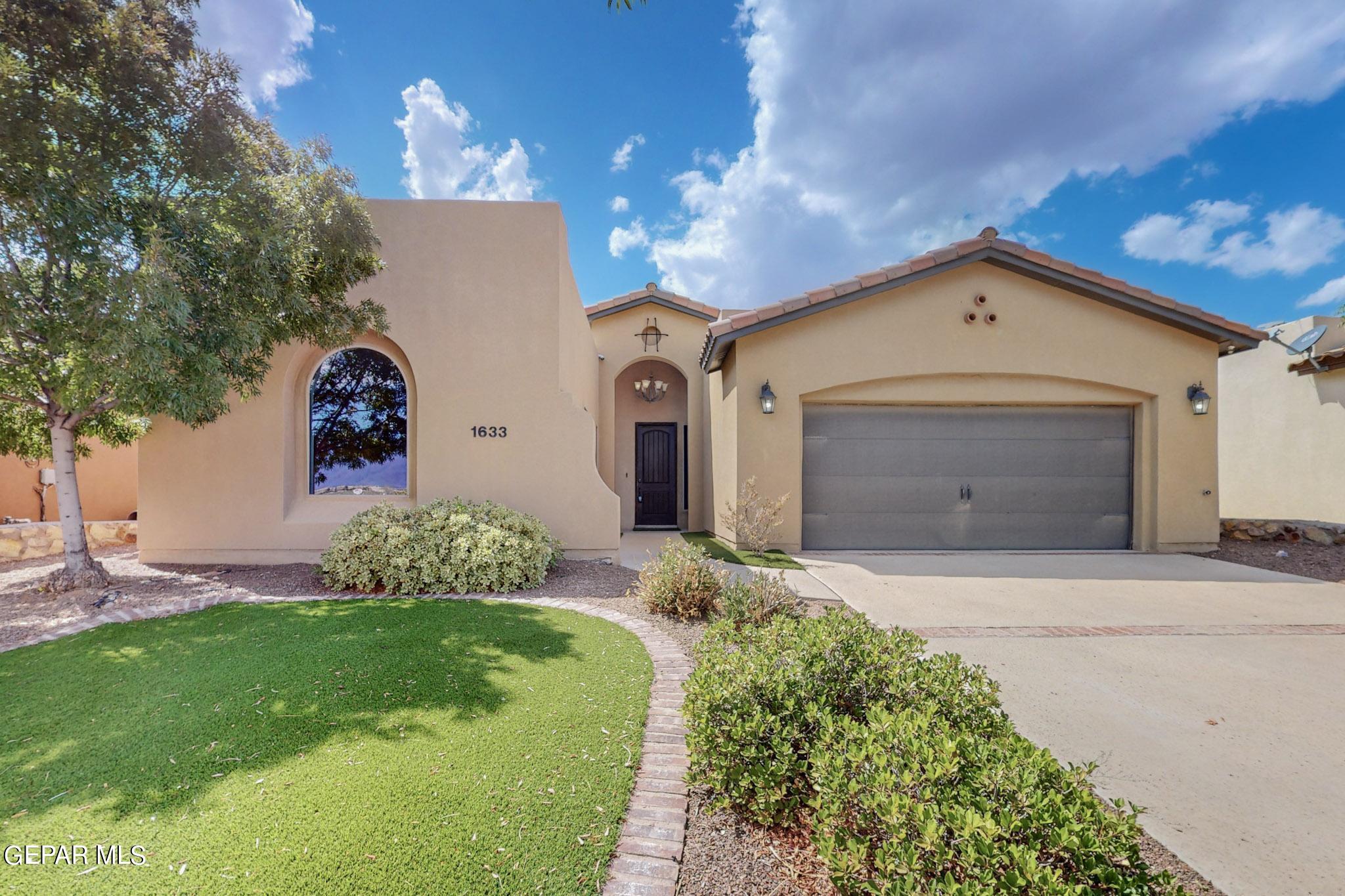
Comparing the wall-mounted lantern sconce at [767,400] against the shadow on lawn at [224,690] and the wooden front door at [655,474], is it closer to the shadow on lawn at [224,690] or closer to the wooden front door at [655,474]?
the wooden front door at [655,474]

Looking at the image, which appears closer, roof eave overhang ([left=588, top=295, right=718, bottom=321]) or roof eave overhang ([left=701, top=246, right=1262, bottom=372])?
roof eave overhang ([left=701, top=246, right=1262, bottom=372])

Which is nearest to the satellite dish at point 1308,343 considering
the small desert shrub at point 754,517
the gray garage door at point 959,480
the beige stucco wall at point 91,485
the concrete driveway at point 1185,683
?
the gray garage door at point 959,480

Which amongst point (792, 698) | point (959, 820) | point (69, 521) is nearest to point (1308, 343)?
point (792, 698)

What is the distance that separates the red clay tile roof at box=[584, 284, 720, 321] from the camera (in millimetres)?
12375

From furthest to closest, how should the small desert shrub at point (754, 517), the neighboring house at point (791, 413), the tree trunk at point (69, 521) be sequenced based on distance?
the neighboring house at point (791, 413), the small desert shrub at point (754, 517), the tree trunk at point (69, 521)

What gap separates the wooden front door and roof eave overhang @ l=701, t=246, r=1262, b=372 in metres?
4.46

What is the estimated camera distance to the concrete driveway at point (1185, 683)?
2.32 metres

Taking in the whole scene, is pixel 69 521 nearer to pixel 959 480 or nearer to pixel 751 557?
pixel 751 557

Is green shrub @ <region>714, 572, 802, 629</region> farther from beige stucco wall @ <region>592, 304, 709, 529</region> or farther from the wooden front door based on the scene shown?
the wooden front door

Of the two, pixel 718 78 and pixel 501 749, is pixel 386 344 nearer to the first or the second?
pixel 501 749

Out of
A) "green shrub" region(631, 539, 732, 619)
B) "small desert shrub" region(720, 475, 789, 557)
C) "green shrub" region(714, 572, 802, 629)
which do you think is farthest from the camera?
"small desert shrub" region(720, 475, 789, 557)

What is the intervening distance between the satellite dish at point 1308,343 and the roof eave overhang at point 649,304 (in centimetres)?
1193

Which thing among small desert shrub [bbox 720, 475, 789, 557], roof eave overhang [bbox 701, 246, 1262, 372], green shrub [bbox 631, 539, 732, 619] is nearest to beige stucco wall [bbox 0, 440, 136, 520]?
green shrub [bbox 631, 539, 732, 619]

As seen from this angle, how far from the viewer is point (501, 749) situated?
9.11 ft
